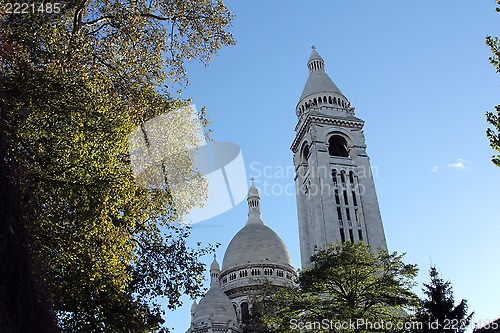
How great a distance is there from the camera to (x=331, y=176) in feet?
176

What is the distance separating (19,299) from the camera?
783cm

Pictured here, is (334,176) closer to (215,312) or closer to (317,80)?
(317,80)

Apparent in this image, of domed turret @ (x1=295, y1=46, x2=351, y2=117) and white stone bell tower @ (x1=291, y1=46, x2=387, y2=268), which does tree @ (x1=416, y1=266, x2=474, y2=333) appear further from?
domed turret @ (x1=295, y1=46, x2=351, y2=117)

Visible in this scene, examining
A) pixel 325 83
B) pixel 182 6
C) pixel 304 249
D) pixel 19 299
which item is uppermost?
pixel 325 83

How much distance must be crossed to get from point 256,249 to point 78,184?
64.9 m

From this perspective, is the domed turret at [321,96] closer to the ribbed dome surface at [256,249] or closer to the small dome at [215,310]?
the ribbed dome surface at [256,249]

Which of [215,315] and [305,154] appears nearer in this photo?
[305,154]

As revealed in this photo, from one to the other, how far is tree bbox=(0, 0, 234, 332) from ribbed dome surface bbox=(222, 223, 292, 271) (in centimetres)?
5948

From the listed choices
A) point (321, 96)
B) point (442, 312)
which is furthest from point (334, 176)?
point (442, 312)

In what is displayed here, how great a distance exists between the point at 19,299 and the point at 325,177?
46.8 metres

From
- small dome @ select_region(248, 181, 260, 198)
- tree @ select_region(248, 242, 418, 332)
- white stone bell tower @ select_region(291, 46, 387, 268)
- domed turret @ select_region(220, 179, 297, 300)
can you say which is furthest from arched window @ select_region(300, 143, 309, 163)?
small dome @ select_region(248, 181, 260, 198)

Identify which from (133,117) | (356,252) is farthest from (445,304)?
(133,117)

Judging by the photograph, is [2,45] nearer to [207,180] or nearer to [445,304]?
[207,180]

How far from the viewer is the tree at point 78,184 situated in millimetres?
10453
